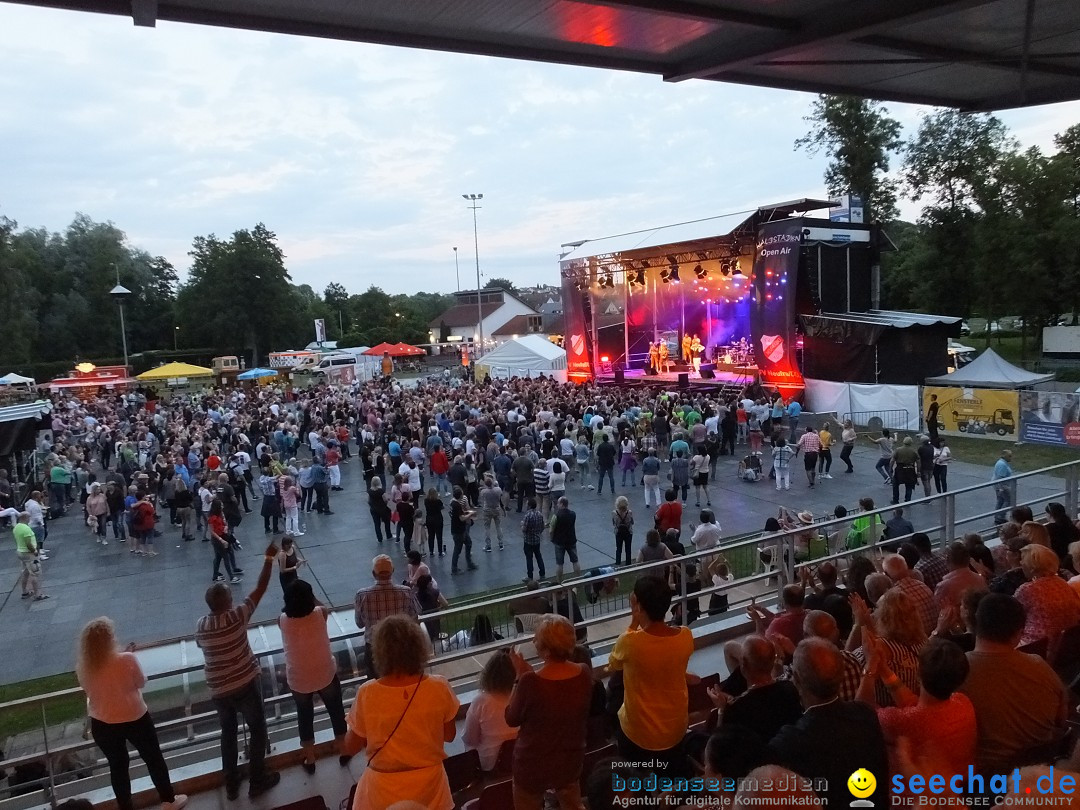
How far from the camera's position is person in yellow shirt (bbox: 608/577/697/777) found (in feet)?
9.61

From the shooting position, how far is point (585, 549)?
11414 millimetres

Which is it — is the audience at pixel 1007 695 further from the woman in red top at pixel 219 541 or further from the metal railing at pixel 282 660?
the woman in red top at pixel 219 541

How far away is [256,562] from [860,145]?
1332 inches

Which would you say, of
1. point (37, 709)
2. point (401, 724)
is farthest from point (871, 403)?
point (401, 724)

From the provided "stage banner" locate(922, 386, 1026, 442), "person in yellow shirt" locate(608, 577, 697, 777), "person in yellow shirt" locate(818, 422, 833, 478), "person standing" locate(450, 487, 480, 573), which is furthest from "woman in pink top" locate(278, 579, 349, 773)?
"stage banner" locate(922, 386, 1026, 442)

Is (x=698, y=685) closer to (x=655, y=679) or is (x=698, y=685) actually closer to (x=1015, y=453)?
(x=655, y=679)

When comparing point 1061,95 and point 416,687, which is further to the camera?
point 1061,95

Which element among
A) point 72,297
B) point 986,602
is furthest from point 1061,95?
point 72,297

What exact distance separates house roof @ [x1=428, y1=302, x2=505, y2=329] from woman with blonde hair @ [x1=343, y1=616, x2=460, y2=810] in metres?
73.5

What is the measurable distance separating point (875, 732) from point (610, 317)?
97.3 feet

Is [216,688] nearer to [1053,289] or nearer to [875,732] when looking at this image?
[875,732]

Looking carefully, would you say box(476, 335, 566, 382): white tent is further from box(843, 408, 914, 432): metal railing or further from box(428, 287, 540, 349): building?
box(428, 287, 540, 349): building

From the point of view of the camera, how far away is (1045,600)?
3738mm

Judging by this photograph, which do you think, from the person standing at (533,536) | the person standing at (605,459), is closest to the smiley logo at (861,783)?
the person standing at (533,536)
